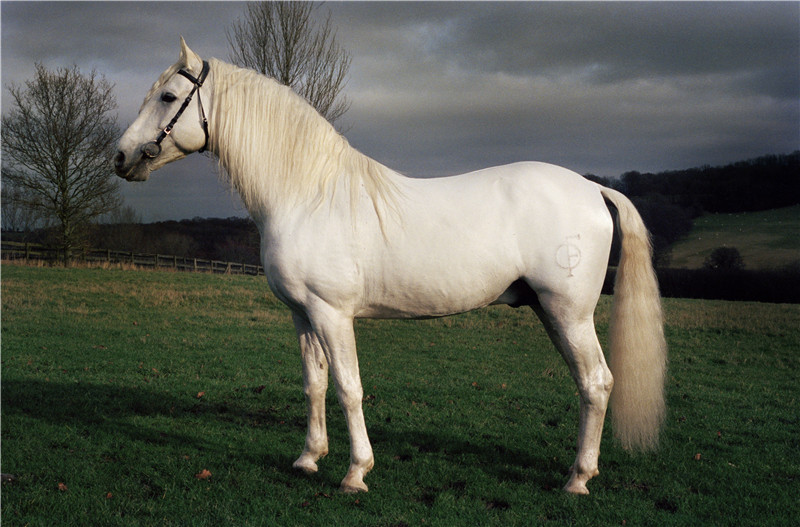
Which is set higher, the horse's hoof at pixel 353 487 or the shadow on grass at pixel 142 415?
the horse's hoof at pixel 353 487

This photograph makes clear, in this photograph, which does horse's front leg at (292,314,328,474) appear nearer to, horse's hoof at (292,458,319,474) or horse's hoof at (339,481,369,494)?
horse's hoof at (292,458,319,474)

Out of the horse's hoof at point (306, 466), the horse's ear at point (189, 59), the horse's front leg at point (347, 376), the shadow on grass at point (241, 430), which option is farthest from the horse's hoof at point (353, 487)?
the horse's ear at point (189, 59)

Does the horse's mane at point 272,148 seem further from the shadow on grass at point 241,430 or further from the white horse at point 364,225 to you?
the shadow on grass at point 241,430

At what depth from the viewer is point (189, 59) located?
372cm

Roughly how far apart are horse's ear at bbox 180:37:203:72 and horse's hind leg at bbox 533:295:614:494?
9.29 feet

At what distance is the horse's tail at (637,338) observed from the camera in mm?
4035

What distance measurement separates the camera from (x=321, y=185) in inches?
149

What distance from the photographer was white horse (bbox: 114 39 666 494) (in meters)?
3.65

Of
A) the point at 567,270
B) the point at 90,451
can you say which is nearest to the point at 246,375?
the point at 90,451

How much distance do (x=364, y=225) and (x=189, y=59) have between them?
63.9 inches

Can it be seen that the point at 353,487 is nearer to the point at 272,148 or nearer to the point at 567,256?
the point at 567,256

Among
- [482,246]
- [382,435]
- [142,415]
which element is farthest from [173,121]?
[142,415]

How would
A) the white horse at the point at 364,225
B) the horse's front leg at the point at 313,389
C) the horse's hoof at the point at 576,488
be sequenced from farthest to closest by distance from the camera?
the horse's front leg at the point at 313,389, the horse's hoof at the point at 576,488, the white horse at the point at 364,225

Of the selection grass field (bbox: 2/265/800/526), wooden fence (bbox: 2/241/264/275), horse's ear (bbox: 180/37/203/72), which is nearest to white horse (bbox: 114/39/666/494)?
horse's ear (bbox: 180/37/203/72)
